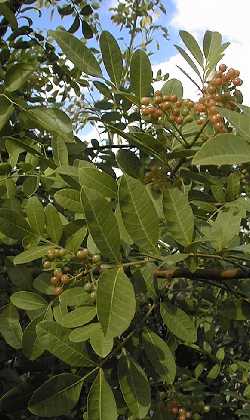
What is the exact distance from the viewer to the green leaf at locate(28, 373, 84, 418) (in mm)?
1038

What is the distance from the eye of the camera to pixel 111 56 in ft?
3.79

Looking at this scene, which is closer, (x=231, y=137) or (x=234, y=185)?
(x=231, y=137)

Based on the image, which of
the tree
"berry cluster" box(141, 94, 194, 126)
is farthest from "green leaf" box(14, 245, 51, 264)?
"berry cluster" box(141, 94, 194, 126)

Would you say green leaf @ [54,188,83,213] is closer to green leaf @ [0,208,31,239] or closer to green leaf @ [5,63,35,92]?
green leaf @ [0,208,31,239]

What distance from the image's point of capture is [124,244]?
1.05 meters

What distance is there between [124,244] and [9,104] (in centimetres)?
43

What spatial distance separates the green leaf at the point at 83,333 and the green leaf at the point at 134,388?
11 centimetres

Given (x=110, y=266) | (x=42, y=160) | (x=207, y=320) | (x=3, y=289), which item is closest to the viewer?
(x=110, y=266)

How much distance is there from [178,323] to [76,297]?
215 millimetres

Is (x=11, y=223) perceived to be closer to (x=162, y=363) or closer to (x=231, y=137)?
(x=162, y=363)

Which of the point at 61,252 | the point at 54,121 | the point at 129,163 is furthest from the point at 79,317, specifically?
the point at 54,121

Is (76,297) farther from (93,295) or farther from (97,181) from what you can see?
(97,181)

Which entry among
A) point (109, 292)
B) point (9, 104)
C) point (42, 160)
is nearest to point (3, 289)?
point (42, 160)

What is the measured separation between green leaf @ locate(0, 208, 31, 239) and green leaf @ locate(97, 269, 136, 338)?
0.99 feet
